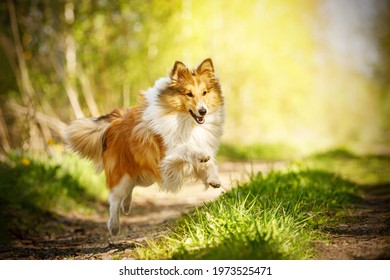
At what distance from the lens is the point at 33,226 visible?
16.0 feet

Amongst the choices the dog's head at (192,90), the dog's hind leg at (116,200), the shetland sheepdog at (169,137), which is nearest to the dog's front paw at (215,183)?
the shetland sheepdog at (169,137)

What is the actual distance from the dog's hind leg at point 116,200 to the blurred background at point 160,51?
1.95 metres

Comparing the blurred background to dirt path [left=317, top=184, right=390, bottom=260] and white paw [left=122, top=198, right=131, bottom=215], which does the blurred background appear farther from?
dirt path [left=317, top=184, right=390, bottom=260]

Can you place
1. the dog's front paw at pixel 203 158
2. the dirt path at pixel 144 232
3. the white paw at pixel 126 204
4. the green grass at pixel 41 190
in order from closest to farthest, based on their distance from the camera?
the dirt path at pixel 144 232 → the dog's front paw at pixel 203 158 → the white paw at pixel 126 204 → the green grass at pixel 41 190

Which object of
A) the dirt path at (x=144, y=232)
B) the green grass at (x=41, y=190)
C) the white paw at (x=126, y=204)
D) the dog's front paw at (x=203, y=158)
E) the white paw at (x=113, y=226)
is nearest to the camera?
the dirt path at (x=144, y=232)

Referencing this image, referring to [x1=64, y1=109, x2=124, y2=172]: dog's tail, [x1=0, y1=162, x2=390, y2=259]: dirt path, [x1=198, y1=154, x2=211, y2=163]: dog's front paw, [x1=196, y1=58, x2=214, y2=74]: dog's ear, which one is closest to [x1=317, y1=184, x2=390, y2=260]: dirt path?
[x1=0, y1=162, x2=390, y2=259]: dirt path

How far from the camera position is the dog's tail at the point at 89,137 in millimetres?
4453

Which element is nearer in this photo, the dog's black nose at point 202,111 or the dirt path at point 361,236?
the dirt path at point 361,236

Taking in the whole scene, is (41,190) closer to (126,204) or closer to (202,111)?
(126,204)

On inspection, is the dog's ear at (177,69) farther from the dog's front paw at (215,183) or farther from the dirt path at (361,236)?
the dirt path at (361,236)

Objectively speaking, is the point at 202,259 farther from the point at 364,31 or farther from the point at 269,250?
the point at 364,31

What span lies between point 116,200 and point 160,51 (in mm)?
4488
